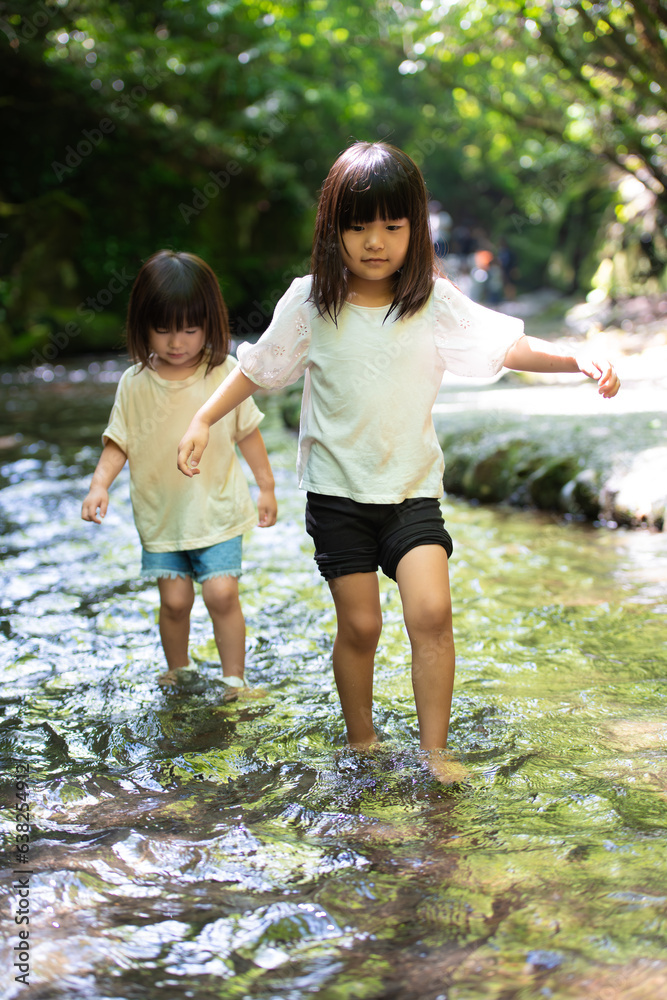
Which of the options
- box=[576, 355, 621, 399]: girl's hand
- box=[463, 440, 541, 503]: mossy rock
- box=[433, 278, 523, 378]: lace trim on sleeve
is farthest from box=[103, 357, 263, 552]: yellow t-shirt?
box=[463, 440, 541, 503]: mossy rock

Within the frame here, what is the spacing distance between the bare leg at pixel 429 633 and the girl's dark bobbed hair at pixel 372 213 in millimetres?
640

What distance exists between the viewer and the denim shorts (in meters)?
3.05

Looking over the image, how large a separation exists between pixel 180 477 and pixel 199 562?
0.29 meters

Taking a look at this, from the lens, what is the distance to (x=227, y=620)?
304 centimetres

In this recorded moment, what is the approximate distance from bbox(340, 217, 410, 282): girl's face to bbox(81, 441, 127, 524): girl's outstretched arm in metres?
1.01

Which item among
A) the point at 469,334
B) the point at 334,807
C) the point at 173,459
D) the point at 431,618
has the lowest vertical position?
the point at 334,807

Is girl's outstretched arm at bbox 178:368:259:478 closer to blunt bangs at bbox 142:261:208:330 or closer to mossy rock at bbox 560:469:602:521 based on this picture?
blunt bangs at bbox 142:261:208:330

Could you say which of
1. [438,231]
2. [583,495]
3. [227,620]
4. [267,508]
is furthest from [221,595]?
[438,231]

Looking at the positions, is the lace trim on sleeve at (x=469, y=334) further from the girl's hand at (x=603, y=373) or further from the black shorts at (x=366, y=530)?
the black shorts at (x=366, y=530)

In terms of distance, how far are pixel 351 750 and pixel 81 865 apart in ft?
2.60

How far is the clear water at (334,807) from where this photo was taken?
1545 mm

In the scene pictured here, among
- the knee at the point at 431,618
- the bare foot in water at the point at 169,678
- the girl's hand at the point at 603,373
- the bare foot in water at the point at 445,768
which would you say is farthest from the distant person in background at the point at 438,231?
the bare foot in water at the point at 169,678

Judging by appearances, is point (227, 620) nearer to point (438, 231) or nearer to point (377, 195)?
point (377, 195)

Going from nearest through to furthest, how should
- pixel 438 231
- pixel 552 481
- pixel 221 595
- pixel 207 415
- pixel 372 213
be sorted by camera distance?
1. pixel 372 213
2. pixel 207 415
3. pixel 221 595
4. pixel 552 481
5. pixel 438 231
